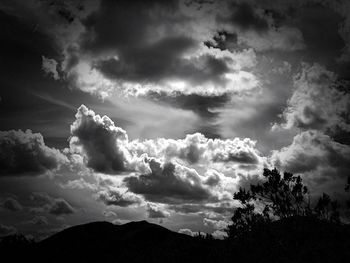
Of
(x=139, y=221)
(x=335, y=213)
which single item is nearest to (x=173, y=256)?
(x=335, y=213)

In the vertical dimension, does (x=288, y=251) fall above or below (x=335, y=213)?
below

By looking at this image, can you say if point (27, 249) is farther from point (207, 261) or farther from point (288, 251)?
point (288, 251)

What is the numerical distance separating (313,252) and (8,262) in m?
19.2

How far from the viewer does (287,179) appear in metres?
54.9

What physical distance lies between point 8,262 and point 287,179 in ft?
145

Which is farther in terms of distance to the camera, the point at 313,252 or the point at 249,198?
the point at 249,198

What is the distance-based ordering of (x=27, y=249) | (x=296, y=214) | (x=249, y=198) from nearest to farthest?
(x=27, y=249) < (x=296, y=214) < (x=249, y=198)

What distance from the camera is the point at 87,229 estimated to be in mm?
87125

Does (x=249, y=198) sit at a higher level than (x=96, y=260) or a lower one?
higher

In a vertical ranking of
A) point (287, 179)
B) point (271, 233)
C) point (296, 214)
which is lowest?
point (271, 233)

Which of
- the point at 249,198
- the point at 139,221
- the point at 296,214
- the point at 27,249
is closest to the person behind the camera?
the point at 27,249

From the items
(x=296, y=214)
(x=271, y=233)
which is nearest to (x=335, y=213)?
(x=296, y=214)

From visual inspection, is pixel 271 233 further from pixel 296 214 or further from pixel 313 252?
pixel 296 214

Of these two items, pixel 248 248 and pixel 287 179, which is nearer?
pixel 248 248
